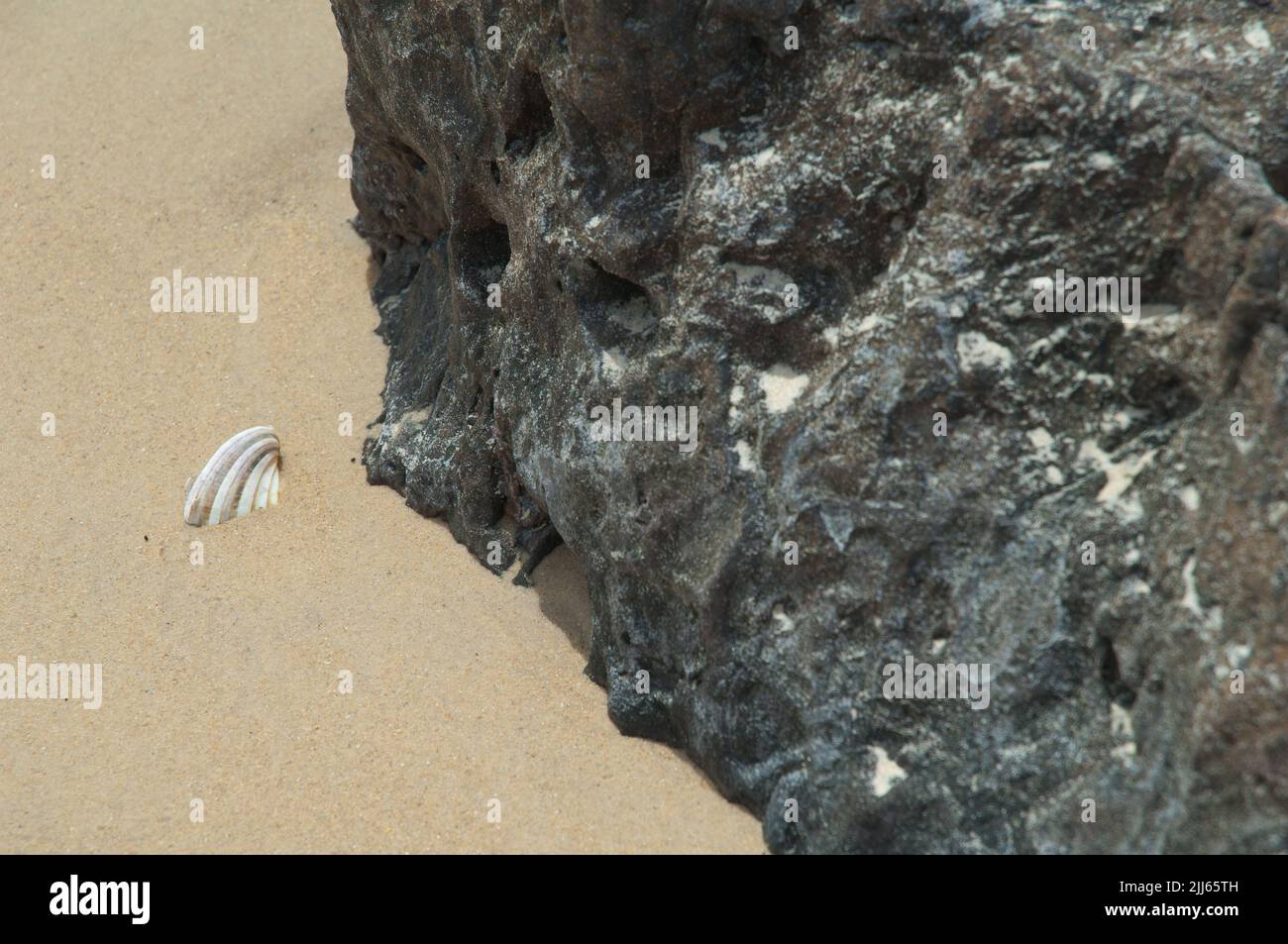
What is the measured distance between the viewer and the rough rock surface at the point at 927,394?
2.88 m

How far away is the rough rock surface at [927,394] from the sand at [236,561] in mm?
497

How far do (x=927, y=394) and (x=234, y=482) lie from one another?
10.4 ft

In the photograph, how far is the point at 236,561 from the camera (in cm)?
505

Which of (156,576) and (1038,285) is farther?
(156,576)

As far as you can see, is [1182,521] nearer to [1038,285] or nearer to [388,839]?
[1038,285]

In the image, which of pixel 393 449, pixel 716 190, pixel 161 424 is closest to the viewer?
pixel 716 190

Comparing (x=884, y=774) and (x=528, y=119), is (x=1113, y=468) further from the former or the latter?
(x=528, y=119)

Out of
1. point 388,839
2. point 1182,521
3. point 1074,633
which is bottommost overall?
point 388,839

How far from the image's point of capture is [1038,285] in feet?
10.5

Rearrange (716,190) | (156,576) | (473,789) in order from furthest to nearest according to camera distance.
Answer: (156,576) < (473,789) < (716,190)

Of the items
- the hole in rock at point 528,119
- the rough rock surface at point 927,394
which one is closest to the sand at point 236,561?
the rough rock surface at point 927,394

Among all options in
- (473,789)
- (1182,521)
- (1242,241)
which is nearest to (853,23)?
(1242,241)

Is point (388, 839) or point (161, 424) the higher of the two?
point (161, 424)

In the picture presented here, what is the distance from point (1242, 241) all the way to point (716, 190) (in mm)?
1460
